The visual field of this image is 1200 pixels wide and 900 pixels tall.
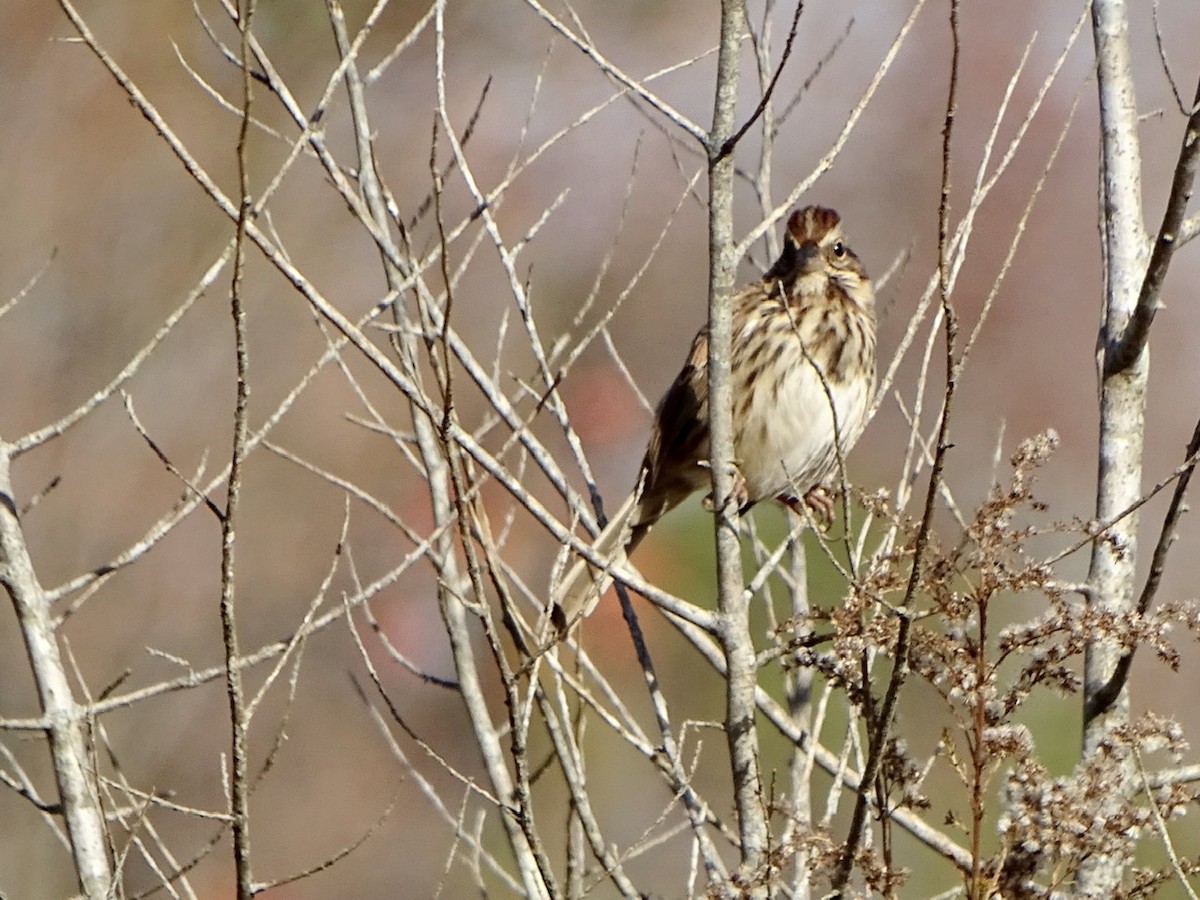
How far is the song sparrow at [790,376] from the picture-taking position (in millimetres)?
5074

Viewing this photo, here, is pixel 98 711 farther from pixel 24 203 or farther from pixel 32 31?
pixel 32 31

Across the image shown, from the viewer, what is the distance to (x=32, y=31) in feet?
39.8

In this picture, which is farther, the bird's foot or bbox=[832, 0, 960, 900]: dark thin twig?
the bird's foot

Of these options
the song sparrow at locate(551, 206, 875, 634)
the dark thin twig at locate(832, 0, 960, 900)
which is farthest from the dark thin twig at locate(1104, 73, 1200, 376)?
the song sparrow at locate(551, 206, 875, 634)

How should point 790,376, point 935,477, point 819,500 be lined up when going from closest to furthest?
point 935,477 → point 790,376 → point 819,500

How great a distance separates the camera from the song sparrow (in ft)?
16.6

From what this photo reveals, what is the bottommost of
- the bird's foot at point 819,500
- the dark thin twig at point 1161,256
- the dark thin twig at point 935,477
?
the dark thin twig at point 935,477

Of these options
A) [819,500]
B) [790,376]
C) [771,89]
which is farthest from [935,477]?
[819,500]

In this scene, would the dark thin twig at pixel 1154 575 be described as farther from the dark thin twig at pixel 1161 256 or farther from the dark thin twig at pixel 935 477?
the dark thin twig at pixel 935 477

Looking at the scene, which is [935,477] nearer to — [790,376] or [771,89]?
[771,89]

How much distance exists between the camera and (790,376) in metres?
5.09

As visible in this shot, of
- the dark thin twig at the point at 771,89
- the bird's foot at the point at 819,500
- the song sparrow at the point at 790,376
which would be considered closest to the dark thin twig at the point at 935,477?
the dark thin twig at the point at 771,89

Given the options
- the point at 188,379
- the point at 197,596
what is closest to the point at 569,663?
the point at 197,596

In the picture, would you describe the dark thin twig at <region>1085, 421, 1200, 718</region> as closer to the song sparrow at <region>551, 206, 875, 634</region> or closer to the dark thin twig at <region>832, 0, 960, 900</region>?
the dark thin twig at <region>832, 0, 960, 900</region>
